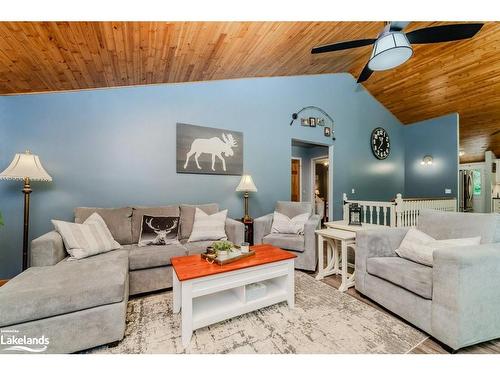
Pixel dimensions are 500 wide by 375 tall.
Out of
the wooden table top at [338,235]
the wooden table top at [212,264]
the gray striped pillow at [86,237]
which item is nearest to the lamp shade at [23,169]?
the gray striped pillow at [86,237]

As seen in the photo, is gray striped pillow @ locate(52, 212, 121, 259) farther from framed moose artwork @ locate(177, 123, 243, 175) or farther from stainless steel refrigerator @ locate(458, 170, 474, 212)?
stainless steel refrigerator @ locate(458, 170, 474, 212)

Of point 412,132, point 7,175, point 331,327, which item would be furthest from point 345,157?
point 7,175

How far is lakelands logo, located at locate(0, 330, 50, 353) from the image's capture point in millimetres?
1184

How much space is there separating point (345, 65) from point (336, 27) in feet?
6.08

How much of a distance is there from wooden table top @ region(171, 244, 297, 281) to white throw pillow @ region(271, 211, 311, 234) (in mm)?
922

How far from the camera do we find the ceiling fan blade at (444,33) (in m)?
1.64

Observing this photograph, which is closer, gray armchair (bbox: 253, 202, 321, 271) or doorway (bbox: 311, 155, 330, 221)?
gray armchair (bbox: 253, 202, 321, 271)

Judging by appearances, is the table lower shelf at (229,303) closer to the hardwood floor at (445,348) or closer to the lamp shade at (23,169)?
the hardwood floor at (445,348)

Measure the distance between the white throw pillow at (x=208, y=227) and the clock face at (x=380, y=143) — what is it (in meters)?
4.13

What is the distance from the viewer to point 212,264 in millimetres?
1662

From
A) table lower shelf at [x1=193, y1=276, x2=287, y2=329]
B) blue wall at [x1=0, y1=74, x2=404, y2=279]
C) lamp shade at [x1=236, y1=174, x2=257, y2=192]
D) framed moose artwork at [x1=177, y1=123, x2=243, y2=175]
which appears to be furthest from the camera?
lamp shade at [x1=236, y1=174, x2=257, y2=192]

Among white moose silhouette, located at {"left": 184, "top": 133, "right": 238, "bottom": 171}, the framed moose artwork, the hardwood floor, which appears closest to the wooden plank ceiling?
the framed moose artwork

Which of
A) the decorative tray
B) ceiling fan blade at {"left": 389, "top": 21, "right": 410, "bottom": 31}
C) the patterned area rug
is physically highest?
ceiling fan blade at {"left": 389, "top": 21, "right": 410, "bottom": 31}
